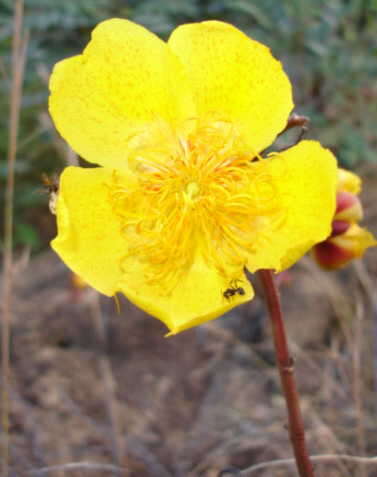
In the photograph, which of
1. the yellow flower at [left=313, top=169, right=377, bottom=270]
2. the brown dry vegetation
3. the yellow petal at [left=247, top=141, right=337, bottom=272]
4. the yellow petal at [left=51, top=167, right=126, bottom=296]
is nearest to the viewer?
the yellow petal at [left=247, top=141, right=337, bottom=272]

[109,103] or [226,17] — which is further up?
[226,17]

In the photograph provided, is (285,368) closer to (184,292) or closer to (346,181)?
(184,292)

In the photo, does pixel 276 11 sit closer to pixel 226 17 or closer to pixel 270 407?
pixel 226 17

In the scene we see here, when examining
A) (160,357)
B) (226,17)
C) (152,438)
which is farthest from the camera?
(226,17)

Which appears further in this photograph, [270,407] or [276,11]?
[276,11]

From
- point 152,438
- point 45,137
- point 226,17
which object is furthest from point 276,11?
point 152,438

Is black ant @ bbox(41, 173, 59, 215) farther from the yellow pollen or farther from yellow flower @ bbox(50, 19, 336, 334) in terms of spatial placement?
the yellow pollen

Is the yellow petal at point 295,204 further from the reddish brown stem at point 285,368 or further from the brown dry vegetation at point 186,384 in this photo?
the brown dry vegetation at point 186,384

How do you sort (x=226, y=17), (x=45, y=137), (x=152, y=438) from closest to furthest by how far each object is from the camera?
(x=152, y=438) < (x=226, y=17) < (x=45, y=137)

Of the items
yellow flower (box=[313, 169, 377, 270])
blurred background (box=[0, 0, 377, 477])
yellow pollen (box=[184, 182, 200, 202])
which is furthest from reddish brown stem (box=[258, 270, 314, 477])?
blurred background (box=[0, 0, 377, 477])
